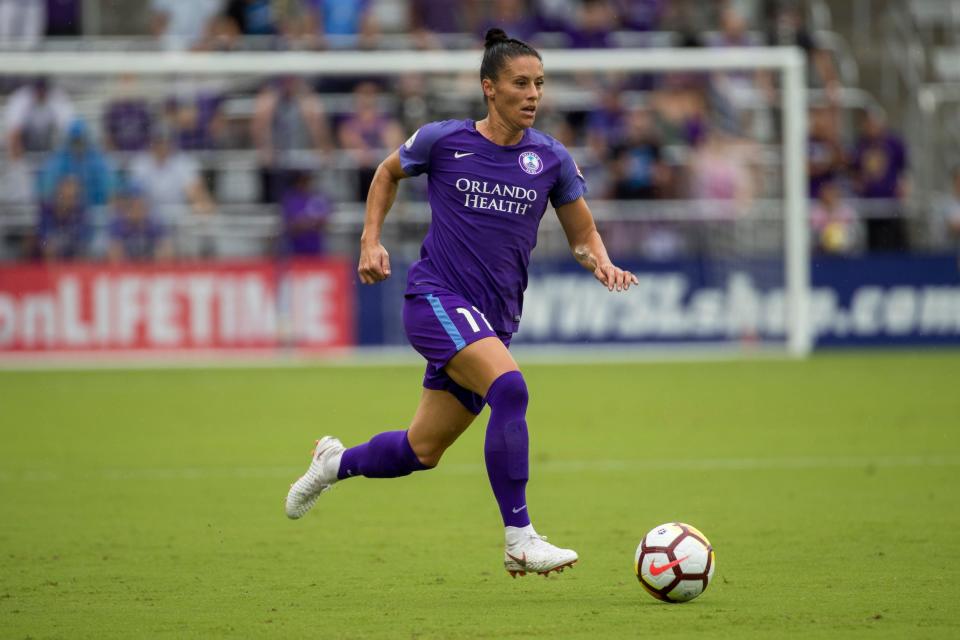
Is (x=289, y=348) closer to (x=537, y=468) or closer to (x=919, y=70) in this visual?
(x=537, y=468)

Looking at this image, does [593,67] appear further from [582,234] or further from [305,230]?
[582,234]

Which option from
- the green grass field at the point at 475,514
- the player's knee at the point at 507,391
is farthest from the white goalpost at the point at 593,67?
the player's knee at the point at 507,391

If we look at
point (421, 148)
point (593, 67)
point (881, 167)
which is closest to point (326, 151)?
point (593, 67)

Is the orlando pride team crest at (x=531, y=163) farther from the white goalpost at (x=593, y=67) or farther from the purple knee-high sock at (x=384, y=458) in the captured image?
the white goalpost at (x=593, y=67)

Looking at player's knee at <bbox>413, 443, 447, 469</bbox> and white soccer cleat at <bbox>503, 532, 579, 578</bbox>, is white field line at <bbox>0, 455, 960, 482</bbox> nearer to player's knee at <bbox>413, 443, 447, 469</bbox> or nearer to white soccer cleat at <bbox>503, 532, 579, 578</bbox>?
player's knee at <bbox>413, 443, 447, 469</bbox>

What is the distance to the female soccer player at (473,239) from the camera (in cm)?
670

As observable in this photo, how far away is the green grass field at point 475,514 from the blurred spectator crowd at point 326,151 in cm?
357

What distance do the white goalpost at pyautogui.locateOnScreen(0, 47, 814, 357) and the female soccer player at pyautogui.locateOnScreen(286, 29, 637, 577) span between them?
12.1m

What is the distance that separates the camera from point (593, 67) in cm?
1941

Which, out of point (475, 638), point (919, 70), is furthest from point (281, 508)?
point (919, 70)

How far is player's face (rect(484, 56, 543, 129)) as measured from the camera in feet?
22.3

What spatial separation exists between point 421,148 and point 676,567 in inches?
87.9

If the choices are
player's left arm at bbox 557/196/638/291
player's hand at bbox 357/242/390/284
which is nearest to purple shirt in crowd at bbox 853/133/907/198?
player's left arm at bbox 557/196/638/291

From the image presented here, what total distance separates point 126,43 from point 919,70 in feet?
41.9
